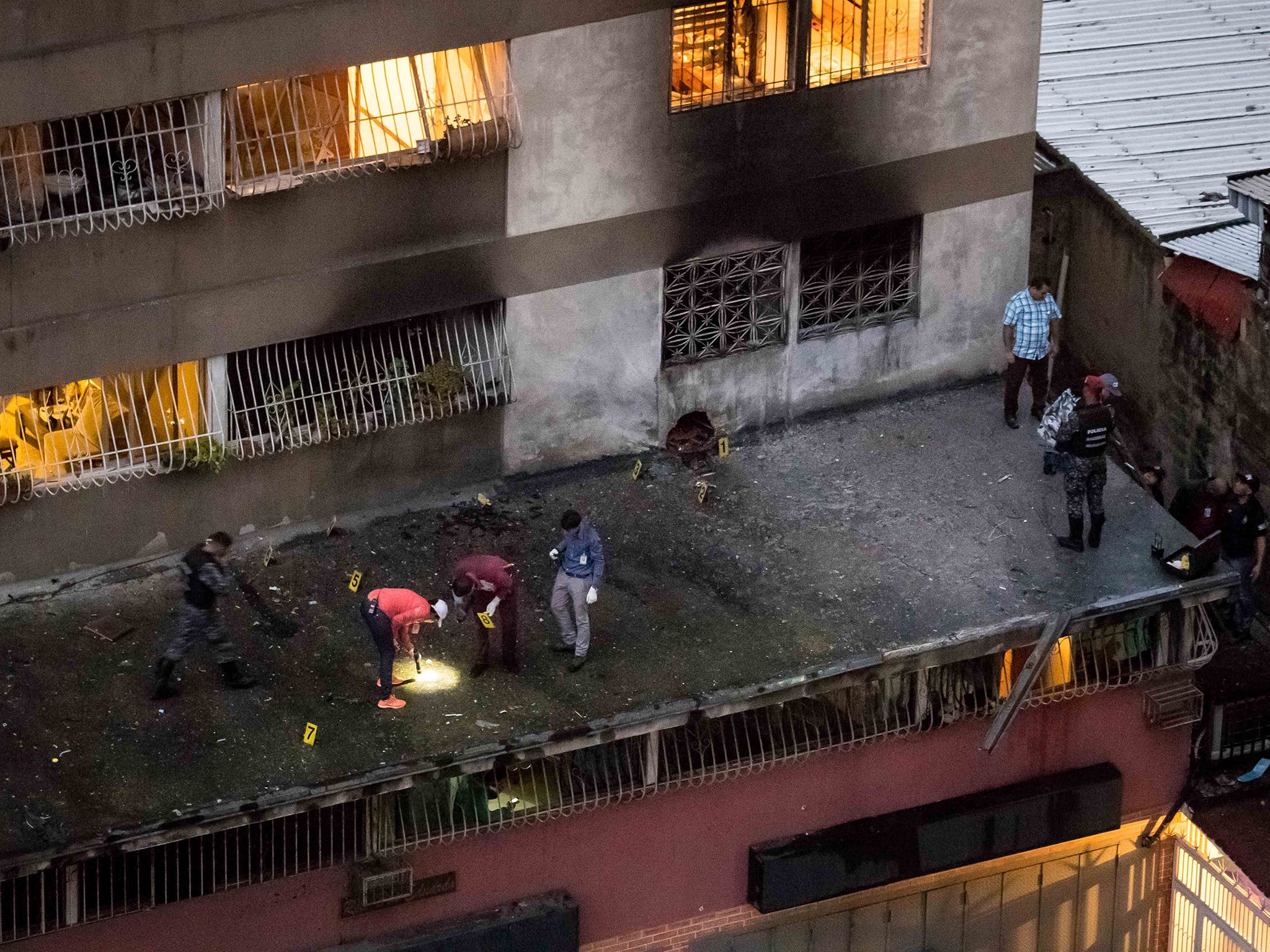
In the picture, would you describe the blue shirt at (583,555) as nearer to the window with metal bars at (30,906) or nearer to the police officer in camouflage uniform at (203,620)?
the police officer in camouflage uniform at (203,620)

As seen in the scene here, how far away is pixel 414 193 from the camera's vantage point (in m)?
20.6

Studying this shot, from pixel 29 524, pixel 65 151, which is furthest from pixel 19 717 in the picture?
pixel 65 151

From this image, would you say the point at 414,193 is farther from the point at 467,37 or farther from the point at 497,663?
the point at 497,663

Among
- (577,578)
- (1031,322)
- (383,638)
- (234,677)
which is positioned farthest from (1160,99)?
(234,677)

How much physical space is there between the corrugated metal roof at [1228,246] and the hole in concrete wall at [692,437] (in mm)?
5675

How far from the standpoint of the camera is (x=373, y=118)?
20.4 meters

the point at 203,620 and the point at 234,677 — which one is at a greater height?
the point at 203,620

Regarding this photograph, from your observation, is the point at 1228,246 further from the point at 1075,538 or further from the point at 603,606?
the point at 603,606

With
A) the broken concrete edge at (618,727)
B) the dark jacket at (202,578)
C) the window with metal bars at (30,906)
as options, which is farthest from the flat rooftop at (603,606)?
the dark jacket at (202,578)

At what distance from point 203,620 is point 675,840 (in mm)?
4730

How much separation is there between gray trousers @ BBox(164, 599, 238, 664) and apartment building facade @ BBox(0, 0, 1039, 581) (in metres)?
1.91

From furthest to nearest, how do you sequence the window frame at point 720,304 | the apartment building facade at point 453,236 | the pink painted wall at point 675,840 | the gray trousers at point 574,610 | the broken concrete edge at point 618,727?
the window frame at point 720,304 < the gray trousers at point 574,610 < the apartment building facade at point 453,236 < the pink painted wall at point 675,840 < the broken concrete edge at point 618,727

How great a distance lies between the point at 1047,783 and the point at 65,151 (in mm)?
10720

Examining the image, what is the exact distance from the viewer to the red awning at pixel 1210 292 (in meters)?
23.5
